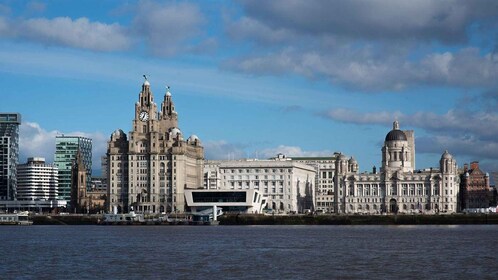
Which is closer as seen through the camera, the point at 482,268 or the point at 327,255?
the point at 482,268

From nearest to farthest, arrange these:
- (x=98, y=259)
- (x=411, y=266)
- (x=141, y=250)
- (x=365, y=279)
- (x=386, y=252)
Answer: (x=365, y=279), (x=411, y=266), (x=98, y=259), (x=386, y=252), (x=141, y=250)

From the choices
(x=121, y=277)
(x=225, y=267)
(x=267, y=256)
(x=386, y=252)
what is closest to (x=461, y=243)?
(x=386, y=252)

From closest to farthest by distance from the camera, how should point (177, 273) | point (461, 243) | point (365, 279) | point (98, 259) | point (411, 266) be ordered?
point (365, 279) < point (177, 273) < point (411, 266) < point (98, 259) < point (461, 243)

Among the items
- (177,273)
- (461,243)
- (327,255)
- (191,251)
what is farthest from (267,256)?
(461,243)

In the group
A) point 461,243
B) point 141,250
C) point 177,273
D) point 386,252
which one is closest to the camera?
point 177,273

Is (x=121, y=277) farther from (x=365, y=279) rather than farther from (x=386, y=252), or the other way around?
(x=386, y=252)

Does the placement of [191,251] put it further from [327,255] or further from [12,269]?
[12,269]

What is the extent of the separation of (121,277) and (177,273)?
4.96m

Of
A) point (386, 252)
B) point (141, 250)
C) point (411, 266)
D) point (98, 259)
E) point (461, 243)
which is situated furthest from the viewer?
point (461, 243)

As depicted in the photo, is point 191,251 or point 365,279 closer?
point 365,279

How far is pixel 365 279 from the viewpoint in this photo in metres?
69.7

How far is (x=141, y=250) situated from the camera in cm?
→ 10444

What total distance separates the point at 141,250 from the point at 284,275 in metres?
34.4

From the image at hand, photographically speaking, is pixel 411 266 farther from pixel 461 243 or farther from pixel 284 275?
pixel 461 243
